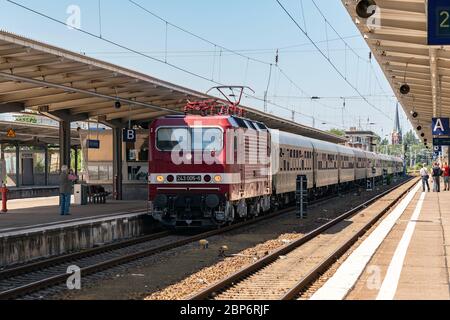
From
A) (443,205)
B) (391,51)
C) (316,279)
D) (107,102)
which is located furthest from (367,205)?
(316,279)

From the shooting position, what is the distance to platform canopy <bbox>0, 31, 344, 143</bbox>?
15.6 m

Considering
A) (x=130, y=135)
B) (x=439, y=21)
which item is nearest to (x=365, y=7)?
(x=439, y=21)

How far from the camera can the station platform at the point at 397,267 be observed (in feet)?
29.5

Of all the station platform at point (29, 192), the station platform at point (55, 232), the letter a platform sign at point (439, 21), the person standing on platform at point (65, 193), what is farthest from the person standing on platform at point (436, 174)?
the letter a platform sign at point (439, 21)

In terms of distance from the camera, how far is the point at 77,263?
1309 cm

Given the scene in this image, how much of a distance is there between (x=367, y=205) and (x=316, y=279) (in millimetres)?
19036

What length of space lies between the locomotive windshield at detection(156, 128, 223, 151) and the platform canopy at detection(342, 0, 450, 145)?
4361 mm

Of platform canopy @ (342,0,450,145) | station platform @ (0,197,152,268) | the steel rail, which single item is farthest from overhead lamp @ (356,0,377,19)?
station platform @ (0,197,152,268)

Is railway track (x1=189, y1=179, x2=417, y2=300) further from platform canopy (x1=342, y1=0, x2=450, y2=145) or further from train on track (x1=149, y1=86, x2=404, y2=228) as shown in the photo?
platform canopy (x1=342, y1=0, x2=450, y2=145)

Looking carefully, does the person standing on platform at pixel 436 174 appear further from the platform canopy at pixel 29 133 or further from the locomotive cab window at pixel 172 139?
the locomotive cab window at pixel 172 139

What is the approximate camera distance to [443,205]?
27.1 meters

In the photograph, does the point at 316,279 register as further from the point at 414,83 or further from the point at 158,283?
the point at 414,83

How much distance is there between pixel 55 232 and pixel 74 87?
21.6 ft

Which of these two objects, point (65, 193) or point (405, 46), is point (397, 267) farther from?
point (65, 193)
